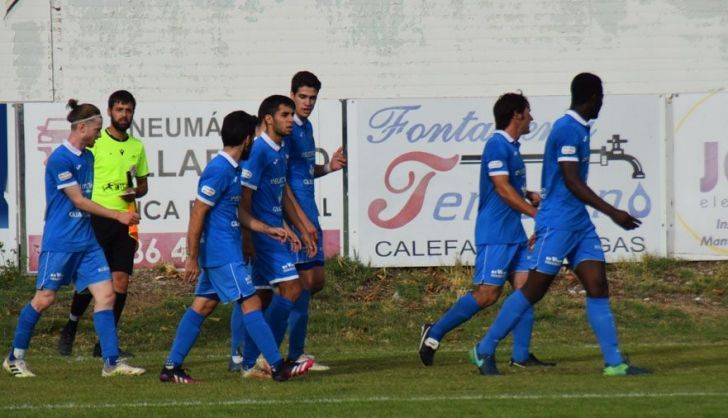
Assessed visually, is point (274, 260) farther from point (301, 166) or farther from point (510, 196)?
point (510, 196)

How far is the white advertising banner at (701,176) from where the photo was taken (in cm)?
1812

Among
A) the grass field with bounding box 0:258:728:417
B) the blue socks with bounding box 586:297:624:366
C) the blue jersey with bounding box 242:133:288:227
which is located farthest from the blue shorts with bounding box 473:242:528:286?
the blue jersey with bounding box 242:133:288:227

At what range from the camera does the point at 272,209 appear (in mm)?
11016

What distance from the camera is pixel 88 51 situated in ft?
70.6

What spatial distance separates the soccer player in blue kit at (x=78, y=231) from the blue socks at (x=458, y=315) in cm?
240

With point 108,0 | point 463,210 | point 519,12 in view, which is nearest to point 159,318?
point 463,210

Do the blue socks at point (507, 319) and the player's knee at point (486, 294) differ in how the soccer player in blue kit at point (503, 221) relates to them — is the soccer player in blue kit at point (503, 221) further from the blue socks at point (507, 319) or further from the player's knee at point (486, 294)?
the blue socks at point (507, 319)

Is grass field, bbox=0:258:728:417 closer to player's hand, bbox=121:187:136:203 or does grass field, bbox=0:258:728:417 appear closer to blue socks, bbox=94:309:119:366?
blue socks, bbox=94:309:119:366

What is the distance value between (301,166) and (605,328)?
9.50 ft

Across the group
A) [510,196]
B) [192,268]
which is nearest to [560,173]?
[510,196]

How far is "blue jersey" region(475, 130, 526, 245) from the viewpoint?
1111 cm

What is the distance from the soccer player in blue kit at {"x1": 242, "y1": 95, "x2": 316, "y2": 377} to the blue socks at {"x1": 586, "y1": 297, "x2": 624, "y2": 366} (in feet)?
7.42

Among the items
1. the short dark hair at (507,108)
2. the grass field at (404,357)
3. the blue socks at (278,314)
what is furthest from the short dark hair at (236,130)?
the short dark hair at (507,108)

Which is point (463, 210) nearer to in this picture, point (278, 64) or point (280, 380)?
point (278, 64)
